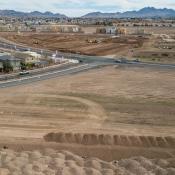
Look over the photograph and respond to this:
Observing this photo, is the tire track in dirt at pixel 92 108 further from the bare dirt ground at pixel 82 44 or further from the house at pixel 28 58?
the bare dirt ground at pixel 82 44

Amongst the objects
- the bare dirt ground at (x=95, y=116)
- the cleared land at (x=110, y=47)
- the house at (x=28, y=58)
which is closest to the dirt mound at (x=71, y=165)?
the bare dirt ground at (x=95, y=116)

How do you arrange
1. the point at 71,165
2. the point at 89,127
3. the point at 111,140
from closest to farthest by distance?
the point at 71,165 → the point at 111,140 → the point at 89,127

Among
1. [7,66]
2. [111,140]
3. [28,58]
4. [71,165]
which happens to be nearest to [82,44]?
[28,58]

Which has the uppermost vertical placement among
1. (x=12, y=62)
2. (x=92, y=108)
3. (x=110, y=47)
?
(x=12, y=62)

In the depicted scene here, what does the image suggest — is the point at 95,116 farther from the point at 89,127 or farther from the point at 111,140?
the point at 111,140

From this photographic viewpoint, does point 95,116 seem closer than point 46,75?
Yes

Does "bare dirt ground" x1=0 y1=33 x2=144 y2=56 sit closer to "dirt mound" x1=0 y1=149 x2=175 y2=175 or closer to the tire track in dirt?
the tire track in dirt

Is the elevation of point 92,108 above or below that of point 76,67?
above

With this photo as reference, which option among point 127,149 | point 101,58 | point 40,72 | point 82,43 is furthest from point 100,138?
point 82,43
